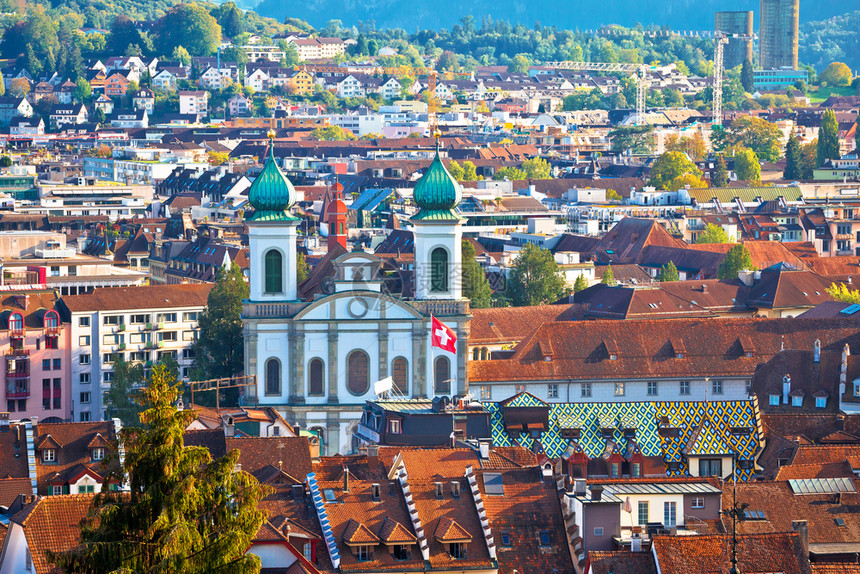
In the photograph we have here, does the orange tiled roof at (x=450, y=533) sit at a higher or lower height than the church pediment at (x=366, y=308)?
lower

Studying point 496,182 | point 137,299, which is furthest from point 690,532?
point 496,182

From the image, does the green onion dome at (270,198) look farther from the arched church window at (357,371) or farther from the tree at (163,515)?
the tree at (163,515)

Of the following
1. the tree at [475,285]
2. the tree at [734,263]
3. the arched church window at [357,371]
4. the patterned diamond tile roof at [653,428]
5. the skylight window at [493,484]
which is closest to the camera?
the skylight window at [493,484]

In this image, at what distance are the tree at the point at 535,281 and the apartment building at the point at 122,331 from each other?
1728 cm

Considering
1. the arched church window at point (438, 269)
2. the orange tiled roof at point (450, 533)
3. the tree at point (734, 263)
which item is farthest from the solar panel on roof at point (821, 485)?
the tree at point (734, 263)

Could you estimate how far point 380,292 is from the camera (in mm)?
78062

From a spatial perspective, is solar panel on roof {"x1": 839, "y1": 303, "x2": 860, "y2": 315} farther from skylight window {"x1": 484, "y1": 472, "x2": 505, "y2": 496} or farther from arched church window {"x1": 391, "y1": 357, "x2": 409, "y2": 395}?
skylight window {"x1": 484, "y1": 472, "x2": 505, "y2": 496}

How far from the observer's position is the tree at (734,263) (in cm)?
12256

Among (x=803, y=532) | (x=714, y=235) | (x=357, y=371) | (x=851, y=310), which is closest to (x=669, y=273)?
(x=714, y=235)

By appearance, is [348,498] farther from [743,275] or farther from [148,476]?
[743,275]

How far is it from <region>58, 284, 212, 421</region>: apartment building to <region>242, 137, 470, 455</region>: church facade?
1968 centimetres

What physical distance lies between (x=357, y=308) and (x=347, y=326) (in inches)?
29.2

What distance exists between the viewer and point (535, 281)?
115250 mm

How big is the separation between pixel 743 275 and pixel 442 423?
150 feet
